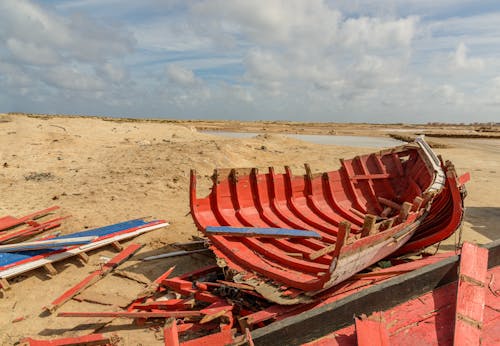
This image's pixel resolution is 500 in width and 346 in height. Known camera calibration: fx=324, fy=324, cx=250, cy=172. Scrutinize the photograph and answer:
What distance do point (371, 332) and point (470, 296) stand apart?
1217 millimetres

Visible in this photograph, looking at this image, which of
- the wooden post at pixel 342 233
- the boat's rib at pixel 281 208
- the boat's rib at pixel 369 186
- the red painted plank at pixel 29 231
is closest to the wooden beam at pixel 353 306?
the wooden post at pixel 342 233

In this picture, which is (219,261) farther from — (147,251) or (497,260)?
(497,260)

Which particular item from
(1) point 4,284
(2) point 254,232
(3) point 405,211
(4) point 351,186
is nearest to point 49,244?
(1) point 4,284

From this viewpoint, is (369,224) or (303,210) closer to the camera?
(369,224)

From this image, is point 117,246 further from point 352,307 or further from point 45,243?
point 352,307

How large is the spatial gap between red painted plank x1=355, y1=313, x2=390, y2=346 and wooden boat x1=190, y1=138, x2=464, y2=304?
27.9 inches

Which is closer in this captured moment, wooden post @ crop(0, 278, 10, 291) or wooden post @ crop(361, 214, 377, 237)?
wooden post @ crop(361, 214, 377, 237)

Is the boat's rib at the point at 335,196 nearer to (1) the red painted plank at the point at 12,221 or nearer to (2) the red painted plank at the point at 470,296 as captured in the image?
(2) the red painted plank at the point at 470,296

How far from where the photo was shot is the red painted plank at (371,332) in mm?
2740

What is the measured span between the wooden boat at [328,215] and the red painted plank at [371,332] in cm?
71

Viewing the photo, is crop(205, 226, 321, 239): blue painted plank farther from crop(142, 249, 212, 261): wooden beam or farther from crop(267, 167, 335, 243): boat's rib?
crop(142, 249, 212, 261): wooden beam

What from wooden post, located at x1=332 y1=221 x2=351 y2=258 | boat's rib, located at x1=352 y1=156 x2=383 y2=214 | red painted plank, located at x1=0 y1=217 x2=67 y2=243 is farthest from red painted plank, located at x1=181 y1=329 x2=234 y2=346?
red painted plank, located at x1=0 y1=217 x2=67 y2=243

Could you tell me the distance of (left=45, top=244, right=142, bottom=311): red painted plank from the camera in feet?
17.0

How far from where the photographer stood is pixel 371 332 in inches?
111
